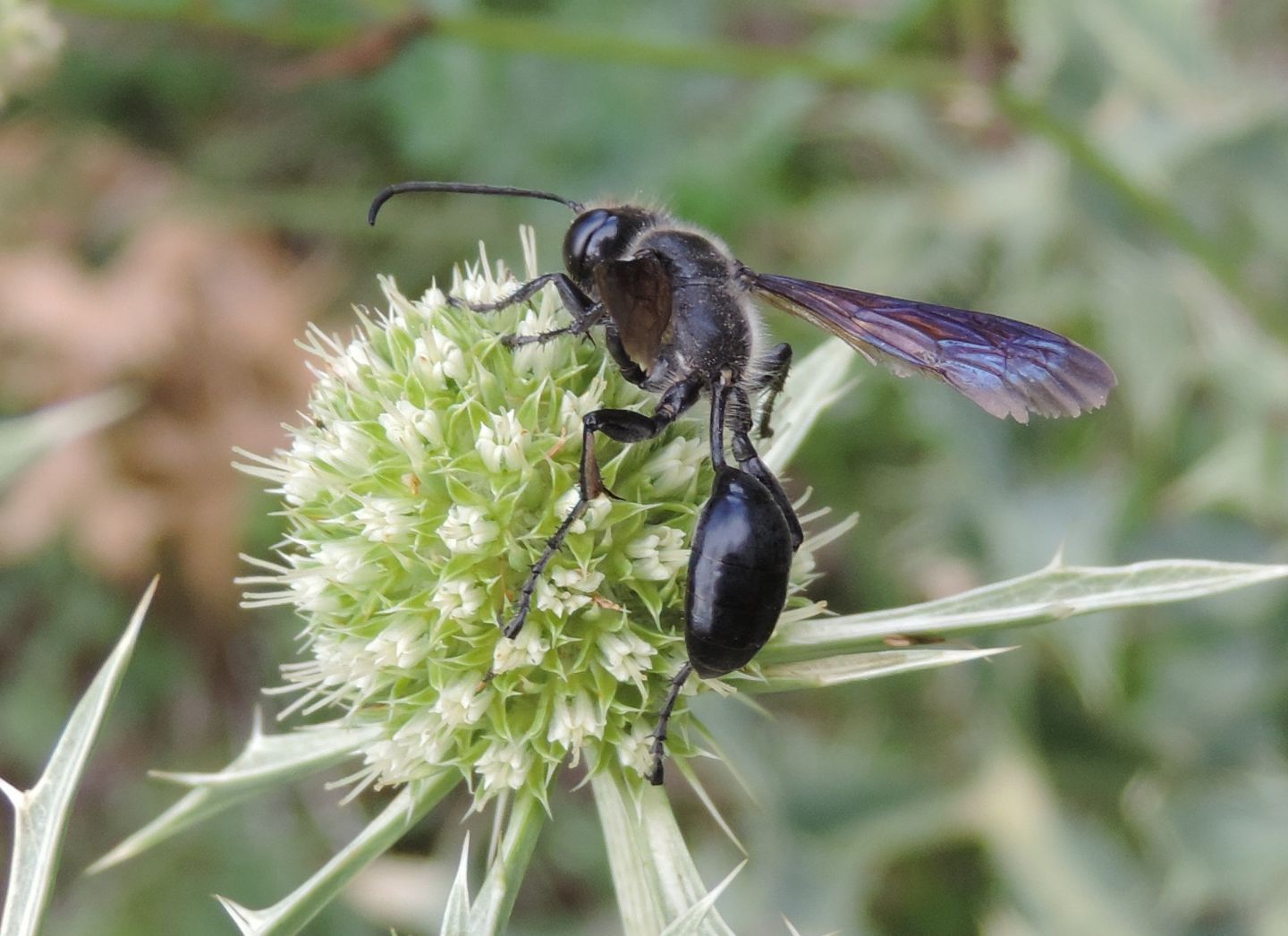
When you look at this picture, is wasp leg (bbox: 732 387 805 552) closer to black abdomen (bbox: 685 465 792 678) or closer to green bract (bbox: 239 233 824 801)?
green bract (bbox: 239 233 824 801)

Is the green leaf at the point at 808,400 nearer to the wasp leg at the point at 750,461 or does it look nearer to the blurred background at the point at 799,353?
the wasp leg at the point at 750,461

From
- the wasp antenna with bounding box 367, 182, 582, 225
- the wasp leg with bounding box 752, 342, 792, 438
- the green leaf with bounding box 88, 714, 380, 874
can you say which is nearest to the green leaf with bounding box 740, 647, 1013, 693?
the wasp leg with bounding box 752, 342, 792, 438

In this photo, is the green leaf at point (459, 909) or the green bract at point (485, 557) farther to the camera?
the green bract at point (485, 557)

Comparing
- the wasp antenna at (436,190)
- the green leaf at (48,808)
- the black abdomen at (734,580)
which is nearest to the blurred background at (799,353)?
the wasp antenna at (436,190)

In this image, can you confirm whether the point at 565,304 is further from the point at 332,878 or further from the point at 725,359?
the point at 332,878

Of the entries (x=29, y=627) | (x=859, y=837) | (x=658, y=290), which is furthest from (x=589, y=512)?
(x=29, y=627)

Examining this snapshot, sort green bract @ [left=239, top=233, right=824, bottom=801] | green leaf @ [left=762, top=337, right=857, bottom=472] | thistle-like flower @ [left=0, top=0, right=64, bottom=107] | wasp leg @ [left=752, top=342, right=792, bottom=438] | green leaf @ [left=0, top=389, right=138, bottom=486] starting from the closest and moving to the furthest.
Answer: green bract @ [left=239, top=233, right=824, bottom=801]
wasp leg @ [left=752, top=342, right=792, bottom=438]
green leaf @ [left=762, top=337, right=857, bottom=472]
green leaf @ [left=0, top=389, right=138, bottom=486]
thistle-like flower @ [left=0, top=0, right=64, bottom=107]
